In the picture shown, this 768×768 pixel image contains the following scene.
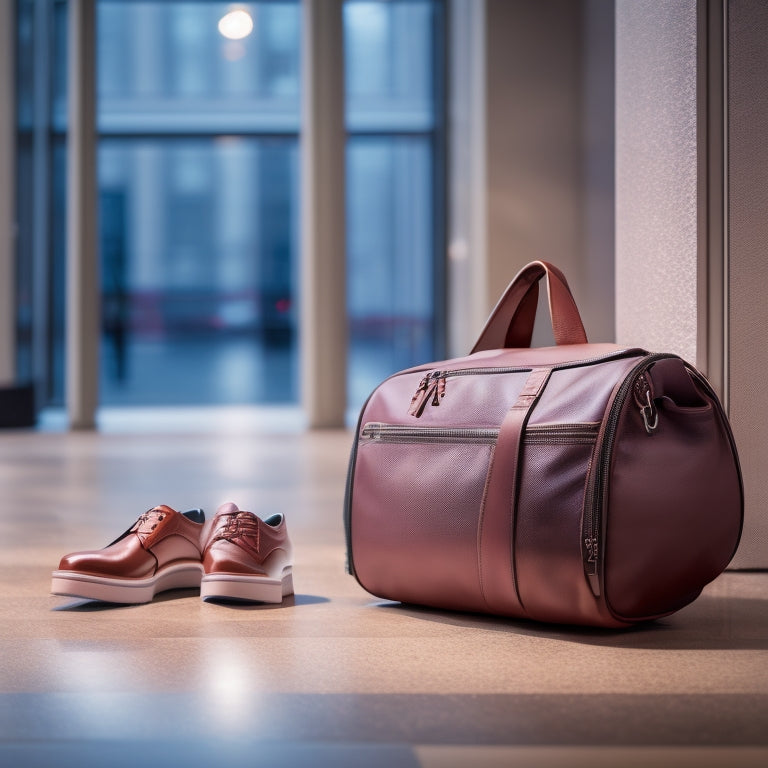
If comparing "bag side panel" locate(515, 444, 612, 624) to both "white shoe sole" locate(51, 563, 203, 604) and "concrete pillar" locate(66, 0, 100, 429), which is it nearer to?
"white shoe sole" locate(51, 563, 203, 604)

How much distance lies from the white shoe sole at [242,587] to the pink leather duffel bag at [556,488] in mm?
162

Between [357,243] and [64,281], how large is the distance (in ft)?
7.53

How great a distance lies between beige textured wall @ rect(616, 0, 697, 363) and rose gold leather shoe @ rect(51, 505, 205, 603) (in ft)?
3.26

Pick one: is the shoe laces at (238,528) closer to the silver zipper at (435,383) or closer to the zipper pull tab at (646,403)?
the silver zipper at (435,383)

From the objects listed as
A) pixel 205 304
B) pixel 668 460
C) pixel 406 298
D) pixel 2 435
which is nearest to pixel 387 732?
pixel 668 460

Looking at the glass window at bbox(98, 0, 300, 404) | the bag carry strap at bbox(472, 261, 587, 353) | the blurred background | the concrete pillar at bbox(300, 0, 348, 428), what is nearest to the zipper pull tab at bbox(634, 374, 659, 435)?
the bag carry strap at bbox(472, 261, 587, 353)

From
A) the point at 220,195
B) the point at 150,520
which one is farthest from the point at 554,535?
the point at 220,195

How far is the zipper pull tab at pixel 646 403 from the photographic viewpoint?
1.38 metres

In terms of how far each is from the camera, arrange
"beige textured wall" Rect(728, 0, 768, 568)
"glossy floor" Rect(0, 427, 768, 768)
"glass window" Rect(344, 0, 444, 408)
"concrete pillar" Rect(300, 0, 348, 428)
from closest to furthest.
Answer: "glossy floor" Rect(0, 427, 768, 768) → "beige textured wall" Rect(728, 0, 768, 568) → "concrete pillar" Rect(300, 0, 348, 428) → "glass window" Rect(344, 0, 444, 408)

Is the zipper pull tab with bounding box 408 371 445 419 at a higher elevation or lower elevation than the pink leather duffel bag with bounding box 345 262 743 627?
higher

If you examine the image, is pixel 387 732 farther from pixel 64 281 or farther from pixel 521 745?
pixel 64 281

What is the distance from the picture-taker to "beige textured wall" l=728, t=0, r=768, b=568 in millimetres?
1894

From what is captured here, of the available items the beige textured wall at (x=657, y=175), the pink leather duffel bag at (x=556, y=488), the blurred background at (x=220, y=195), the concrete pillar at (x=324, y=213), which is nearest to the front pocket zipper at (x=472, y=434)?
the pink leather duffel bag at (x=556, y=488)

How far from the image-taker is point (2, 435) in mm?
5664
